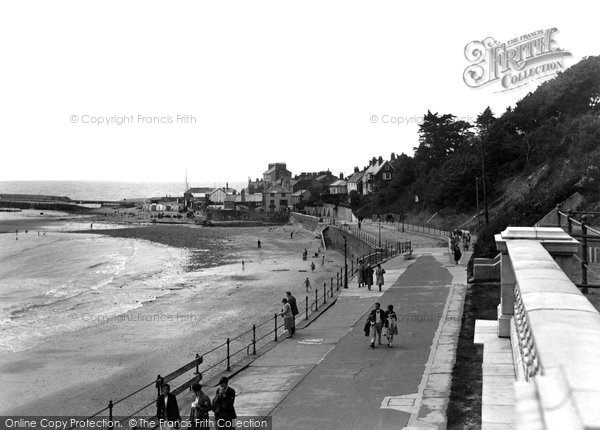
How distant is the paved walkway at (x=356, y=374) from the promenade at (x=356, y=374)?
0.06ft

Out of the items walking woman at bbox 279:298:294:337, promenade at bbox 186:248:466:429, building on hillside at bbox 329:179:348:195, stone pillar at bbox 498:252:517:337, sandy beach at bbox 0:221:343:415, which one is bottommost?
sandy beach at bbox 0:221:343:415

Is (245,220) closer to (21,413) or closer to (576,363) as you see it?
(21,413)

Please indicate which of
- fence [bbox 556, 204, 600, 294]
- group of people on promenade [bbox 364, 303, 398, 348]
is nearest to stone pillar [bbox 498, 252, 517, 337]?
fence [bbox 556, 204, 600, 294]

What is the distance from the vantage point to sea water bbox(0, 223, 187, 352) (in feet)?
101

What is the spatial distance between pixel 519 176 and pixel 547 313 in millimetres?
58846

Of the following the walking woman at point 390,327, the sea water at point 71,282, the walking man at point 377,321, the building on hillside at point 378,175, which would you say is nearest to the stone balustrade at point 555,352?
the walking woman at point 390,327

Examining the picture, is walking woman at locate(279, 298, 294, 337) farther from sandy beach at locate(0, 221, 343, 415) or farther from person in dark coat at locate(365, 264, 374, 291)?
→ person in dark coat at locate(365, 264, 374, 291)

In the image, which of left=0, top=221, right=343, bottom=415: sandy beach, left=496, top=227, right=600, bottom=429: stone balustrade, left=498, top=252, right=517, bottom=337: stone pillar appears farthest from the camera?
left=0, top=221, right=343, bottom=415: sandy beach

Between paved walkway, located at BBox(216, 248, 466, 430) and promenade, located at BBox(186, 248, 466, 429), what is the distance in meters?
0.02

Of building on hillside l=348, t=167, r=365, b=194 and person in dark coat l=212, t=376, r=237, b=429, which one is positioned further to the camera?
building on hillside l=348, t=167, r=365, b=194

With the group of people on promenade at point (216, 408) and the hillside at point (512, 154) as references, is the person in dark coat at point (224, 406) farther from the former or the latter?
the hillside at point (512, 154)

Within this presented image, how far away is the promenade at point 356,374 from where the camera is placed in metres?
11.7

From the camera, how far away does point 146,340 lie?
26312 mm

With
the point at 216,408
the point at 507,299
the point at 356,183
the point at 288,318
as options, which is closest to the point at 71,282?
the point at 288,318
